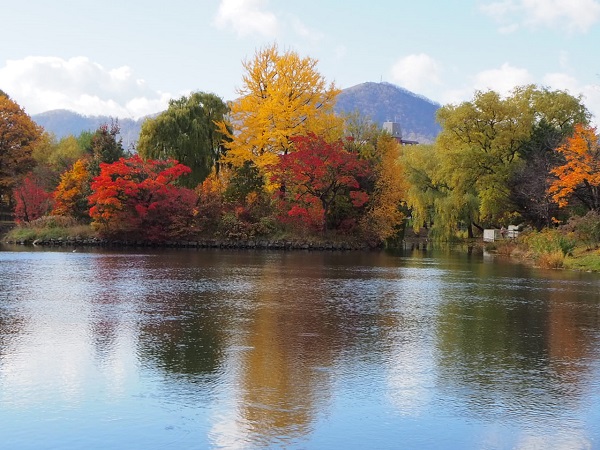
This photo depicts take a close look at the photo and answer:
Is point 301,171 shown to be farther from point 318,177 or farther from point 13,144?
point 13,144

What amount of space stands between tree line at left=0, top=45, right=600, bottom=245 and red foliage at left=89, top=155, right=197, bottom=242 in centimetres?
8

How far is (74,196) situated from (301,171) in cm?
1548

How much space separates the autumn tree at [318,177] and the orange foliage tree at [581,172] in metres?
11.6

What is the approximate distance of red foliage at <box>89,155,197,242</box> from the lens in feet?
125

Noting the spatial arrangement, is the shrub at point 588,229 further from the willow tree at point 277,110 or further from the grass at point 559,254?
the willow tree at point 277,110

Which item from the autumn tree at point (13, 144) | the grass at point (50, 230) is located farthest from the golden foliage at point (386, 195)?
the autumn tree at point (13, 144)

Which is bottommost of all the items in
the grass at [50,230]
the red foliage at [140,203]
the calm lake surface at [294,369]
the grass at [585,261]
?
the calm lake surface at [294,369]

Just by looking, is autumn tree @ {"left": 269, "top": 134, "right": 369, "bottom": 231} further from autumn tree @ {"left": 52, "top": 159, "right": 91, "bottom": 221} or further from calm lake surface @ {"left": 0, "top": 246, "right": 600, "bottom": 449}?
calm lake surface @ {"left": 0, "top": 246, "right": 600, "bottom": 449}

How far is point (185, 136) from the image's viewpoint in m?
43.2

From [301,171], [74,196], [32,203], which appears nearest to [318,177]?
[301,171]

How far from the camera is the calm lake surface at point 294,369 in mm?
5793

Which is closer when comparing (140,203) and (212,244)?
(140,203)

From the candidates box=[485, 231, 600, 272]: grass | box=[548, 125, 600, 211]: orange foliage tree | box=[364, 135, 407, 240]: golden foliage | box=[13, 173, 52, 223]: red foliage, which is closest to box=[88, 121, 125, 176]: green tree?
box=[13, 173, 52, 223]: red foliage

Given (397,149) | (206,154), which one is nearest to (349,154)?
(397,149)
